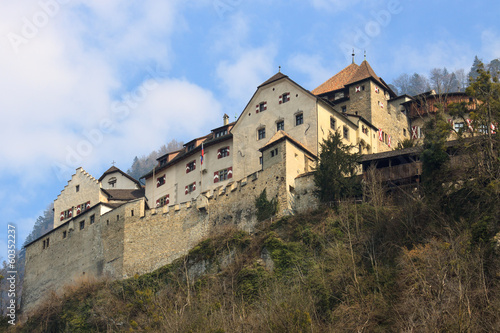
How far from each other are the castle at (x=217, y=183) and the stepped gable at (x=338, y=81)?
10cm

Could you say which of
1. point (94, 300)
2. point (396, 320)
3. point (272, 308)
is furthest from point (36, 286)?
point (396, 320)

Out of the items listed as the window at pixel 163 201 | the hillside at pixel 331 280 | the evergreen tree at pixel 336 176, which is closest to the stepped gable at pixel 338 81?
the window at pixel 163 201

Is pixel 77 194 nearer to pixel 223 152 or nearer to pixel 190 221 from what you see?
pixel 223 152

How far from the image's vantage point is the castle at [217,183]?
48719 millimetres

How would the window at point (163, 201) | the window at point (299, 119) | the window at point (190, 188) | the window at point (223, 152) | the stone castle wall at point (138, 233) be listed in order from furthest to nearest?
the window at point (163, 201), the window at point (190, 188), the window at point (223, 152), the window at point (299, 119), the stone castle wall at point (138, 233)

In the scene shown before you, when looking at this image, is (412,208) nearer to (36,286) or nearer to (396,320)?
(396,320)

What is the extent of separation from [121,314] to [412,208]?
17.2 metres

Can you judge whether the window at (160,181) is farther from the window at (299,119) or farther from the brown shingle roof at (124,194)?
the window at (299,119)

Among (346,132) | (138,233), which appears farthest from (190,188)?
(346,132)

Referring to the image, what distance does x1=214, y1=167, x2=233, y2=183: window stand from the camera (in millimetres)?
55241

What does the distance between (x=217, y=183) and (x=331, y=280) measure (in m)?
19.6

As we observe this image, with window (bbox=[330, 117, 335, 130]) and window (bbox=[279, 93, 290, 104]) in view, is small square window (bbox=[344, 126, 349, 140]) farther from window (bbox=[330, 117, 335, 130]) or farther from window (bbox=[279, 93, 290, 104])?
window (bbox=[279, 93, 290, 104])

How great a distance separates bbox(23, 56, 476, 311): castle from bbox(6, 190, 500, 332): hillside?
2.18m

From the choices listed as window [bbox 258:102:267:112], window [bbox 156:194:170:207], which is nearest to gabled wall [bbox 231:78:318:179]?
window [bbox 258:102:267:112]
